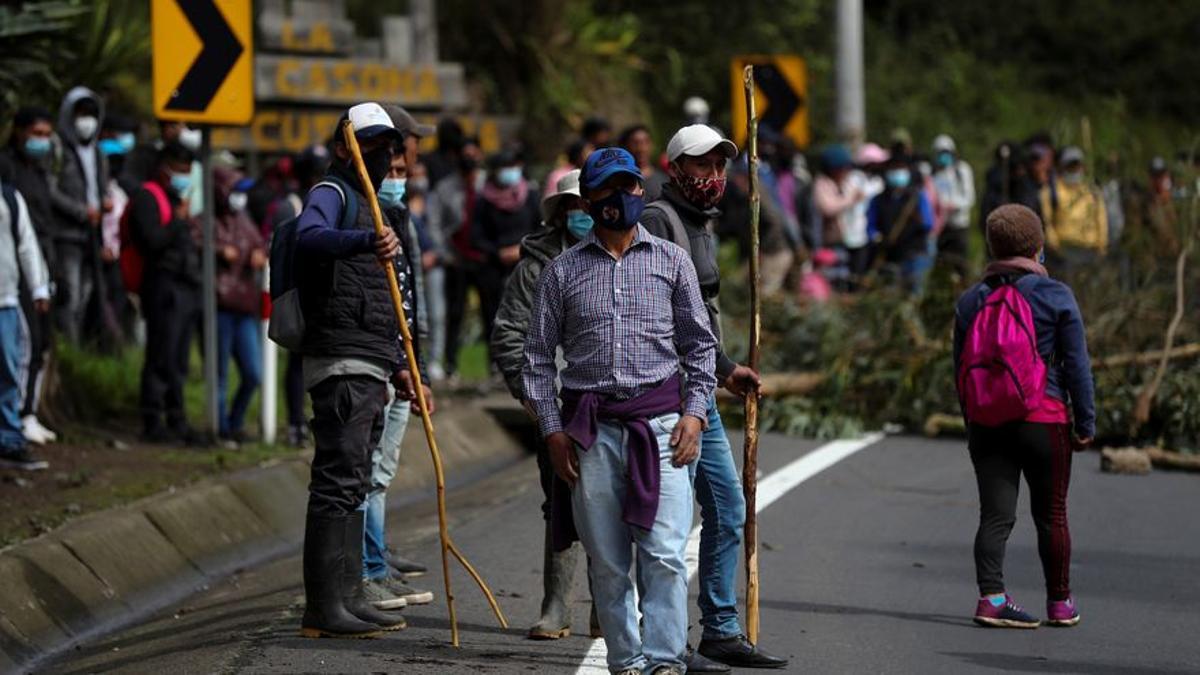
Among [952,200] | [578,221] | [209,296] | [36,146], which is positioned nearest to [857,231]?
[952,200]

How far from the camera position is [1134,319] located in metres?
15.1

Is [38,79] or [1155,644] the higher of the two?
[38,79]

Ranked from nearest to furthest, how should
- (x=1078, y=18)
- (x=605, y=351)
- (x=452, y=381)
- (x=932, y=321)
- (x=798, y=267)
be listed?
1. (x=605, y=351)
2. (x=932, y=321)
3. (x=452, y=381)
4. (x=798, y=267)
5. (x=1078, y=18)

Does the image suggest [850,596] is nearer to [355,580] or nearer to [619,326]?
[355,580]

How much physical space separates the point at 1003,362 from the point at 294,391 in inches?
233

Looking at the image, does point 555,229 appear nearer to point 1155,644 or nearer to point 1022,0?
point 1155,644

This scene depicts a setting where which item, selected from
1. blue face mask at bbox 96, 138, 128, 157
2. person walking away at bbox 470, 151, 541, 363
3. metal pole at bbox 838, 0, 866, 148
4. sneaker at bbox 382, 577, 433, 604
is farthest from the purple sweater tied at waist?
metal pole at bbox 838, 0, 866, 148

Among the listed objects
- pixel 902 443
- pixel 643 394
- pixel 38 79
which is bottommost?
pixel 902 443

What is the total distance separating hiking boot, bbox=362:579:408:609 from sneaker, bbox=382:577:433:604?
5 cm

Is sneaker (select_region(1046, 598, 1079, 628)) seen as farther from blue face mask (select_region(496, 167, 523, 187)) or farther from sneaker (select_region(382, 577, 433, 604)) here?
blue face mask (select_region(496, 167, 523, 187))

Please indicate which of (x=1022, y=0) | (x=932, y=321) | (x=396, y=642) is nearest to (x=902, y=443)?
(x=932, y=321)

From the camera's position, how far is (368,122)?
846 centimetres

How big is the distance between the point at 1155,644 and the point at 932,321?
7.34 m

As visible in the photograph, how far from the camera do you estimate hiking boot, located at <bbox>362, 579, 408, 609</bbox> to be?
356 inches
